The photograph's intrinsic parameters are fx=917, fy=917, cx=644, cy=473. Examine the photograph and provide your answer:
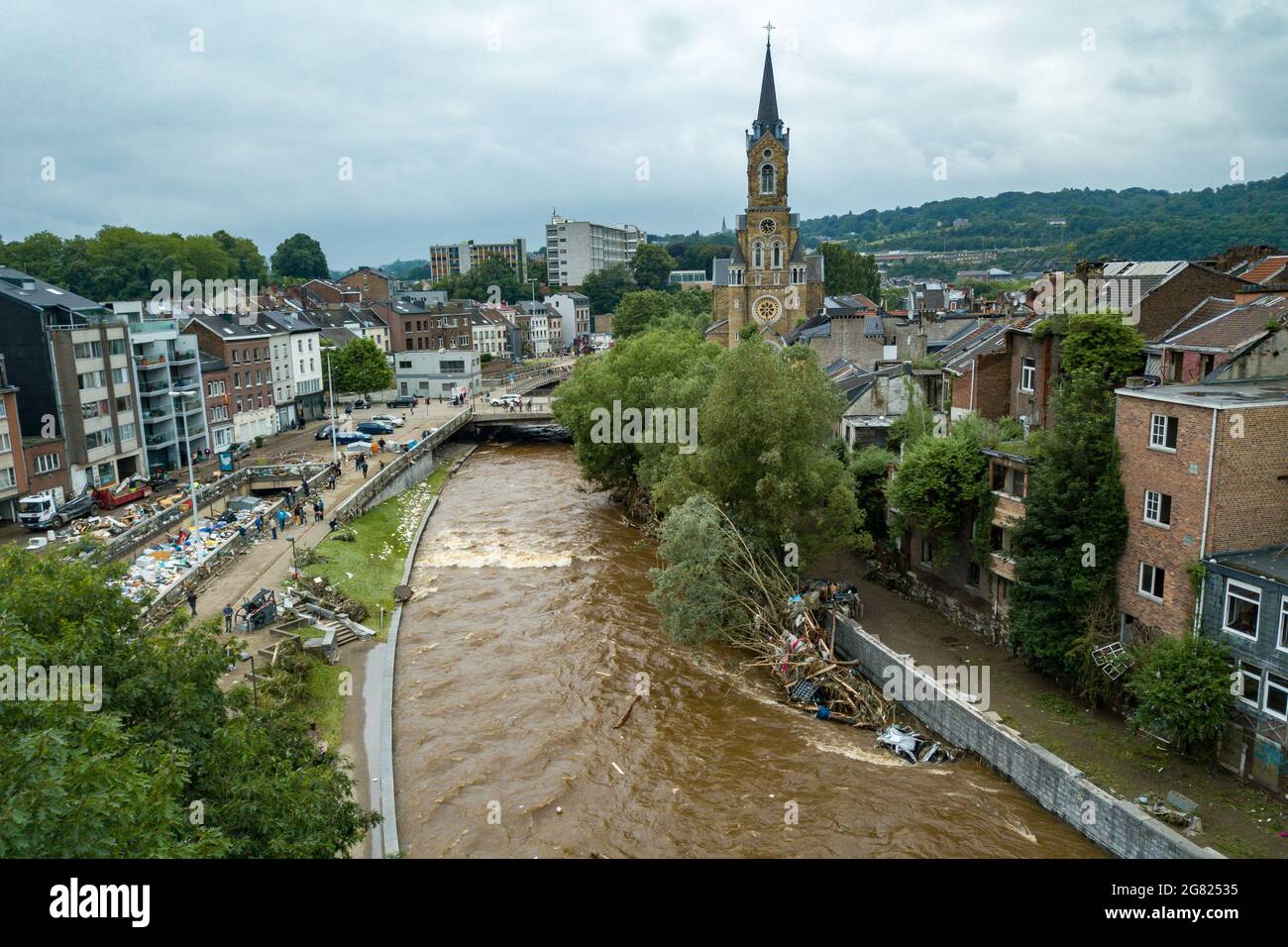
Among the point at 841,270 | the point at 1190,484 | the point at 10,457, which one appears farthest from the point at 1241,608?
the point at 841,270

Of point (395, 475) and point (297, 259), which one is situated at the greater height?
point (297, 259)

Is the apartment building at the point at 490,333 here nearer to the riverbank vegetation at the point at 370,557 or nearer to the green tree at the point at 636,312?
the green tree at the point at 636,312

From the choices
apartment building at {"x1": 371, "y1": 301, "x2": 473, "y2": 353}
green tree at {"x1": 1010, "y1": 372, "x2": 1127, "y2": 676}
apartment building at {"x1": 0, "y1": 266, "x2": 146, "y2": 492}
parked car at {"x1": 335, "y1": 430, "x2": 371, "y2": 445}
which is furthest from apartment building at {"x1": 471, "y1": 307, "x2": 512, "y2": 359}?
green tree at {"x1": 1010, "y1": 372, "x2": 1127, "y2": 676}

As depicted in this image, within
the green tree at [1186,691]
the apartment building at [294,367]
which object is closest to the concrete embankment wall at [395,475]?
the apartment building at [294,367]

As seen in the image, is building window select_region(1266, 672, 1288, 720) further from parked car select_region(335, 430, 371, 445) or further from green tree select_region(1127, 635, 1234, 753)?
parked car select_region(335, 430, 371, 445)

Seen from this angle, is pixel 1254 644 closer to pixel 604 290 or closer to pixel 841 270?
pixel 841 270
